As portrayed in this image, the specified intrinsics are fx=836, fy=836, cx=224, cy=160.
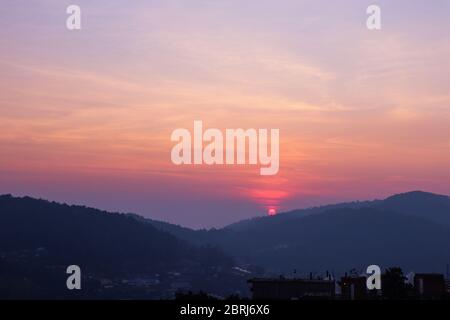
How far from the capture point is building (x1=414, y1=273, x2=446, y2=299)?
102062 millimetres

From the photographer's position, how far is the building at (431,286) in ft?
335

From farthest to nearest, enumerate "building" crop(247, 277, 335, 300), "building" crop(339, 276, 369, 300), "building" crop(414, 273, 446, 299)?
"building" crop(247, 277, 335, 300) → "building" crop(339, 276, 369, 300) → "building" crop(414, 273, 446, 299)

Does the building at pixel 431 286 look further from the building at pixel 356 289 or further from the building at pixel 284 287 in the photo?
the building at pixel 284 287

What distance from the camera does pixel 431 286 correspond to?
343 ft

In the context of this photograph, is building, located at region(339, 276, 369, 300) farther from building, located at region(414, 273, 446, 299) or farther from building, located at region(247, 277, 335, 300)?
building, located at region(247, 277, 335, 300)

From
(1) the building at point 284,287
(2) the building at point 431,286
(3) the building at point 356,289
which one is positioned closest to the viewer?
(2) the building at point 431,286

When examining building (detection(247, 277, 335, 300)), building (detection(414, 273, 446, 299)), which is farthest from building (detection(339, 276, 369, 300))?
building (detection(247, 277, 335, 300))

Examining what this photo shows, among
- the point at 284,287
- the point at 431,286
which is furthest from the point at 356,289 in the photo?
the point at 284,287

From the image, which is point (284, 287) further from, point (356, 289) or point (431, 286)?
point (431, 286)

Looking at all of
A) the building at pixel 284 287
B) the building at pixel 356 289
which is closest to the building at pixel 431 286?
the building at pixel 356 289

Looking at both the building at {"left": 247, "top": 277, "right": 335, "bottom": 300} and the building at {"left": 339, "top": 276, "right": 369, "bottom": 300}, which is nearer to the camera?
the building at {"left": 339, "top": 276, "right": 369, "bottom": 300}
